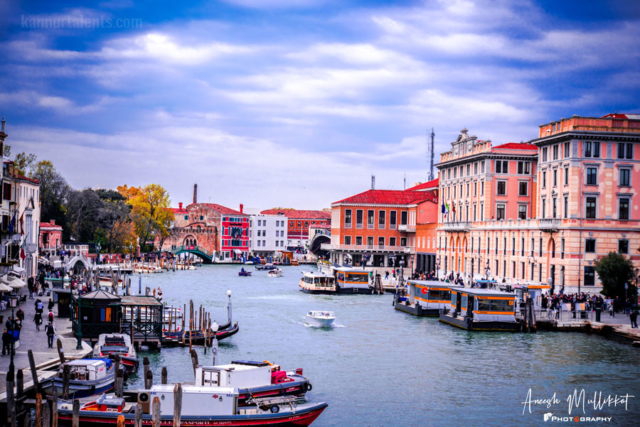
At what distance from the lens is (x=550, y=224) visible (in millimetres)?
51594

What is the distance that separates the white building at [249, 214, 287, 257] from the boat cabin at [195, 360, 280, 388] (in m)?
102

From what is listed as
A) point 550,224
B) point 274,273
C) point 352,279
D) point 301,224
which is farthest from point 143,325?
point 301,224

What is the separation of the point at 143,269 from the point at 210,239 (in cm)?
3347

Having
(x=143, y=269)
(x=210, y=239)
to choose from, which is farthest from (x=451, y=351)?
(x=210, y=239)

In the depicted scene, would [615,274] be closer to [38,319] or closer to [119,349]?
[119,349]

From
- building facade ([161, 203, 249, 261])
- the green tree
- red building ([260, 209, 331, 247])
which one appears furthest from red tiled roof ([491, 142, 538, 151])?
red building ([260, 209, 331, 247])

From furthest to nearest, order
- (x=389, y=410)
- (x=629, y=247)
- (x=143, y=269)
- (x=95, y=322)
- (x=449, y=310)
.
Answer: (x=143, y=269), (x=629, y=247), (x=449, y=310), (x=95, y=322), (x=389, y=410)

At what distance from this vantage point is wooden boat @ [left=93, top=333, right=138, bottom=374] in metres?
25.6

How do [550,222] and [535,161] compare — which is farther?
[535,161]

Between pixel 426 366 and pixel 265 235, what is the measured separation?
9625 centimetres

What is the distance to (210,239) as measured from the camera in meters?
123

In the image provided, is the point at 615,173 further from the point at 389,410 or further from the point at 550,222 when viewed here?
the point at 389,410

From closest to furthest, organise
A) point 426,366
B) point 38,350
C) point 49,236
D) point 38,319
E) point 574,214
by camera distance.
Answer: point 38,350, point 426,366, point 38,319, point 574,214, point 49,236

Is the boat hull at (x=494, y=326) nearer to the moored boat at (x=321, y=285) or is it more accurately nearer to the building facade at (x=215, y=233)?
the moored boat at (x=321, y=285)
